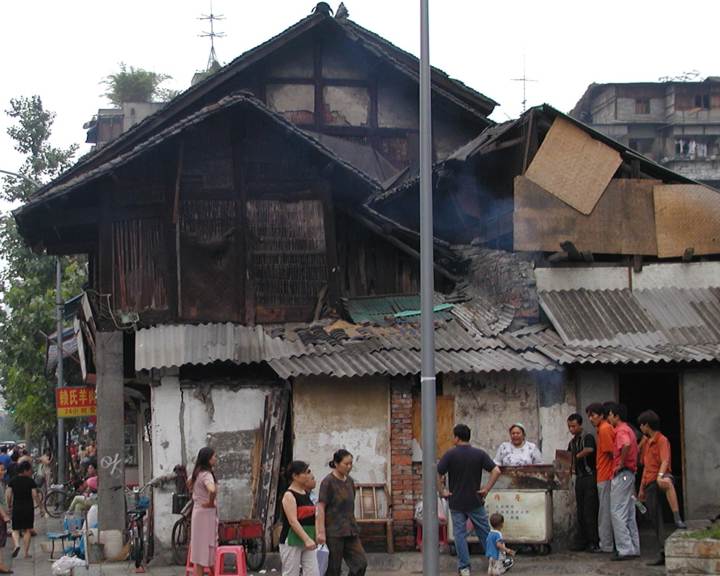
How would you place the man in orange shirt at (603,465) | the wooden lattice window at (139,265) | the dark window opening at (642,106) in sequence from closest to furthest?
the man in orange shirt at (603,465), the wooden lattice window at (139,265), the dark window opening at (642,106)

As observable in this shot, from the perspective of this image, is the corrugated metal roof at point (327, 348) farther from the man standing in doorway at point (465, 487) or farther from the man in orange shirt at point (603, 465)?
the man standing in doorway at point (465, 487)

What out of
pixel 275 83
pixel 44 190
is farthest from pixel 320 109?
pixel 44 190

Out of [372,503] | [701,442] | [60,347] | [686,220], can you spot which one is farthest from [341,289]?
[60,347]

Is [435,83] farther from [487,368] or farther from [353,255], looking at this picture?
[487,368]

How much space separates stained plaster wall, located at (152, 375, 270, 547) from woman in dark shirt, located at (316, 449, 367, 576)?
5167mm

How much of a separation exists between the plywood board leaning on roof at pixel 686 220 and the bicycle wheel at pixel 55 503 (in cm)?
1721

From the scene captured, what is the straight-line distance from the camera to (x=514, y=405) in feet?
55.6

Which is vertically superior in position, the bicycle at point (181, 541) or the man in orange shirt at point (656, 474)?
the man in orange shirt at point (656, 474)

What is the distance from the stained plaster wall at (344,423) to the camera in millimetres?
16844

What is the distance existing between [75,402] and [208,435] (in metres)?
10.4

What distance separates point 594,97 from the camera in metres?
60.8

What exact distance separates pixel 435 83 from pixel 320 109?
251cm

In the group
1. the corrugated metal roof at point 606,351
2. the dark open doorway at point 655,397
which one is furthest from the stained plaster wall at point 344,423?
the dark open doorway at point 655,397

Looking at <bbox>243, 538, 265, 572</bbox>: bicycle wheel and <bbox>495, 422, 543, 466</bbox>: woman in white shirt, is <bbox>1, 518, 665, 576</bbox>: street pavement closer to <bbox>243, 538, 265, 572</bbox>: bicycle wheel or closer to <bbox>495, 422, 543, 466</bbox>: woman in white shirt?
<bbox>243, 538, 265, 572</bbox>: bicycle wheel
